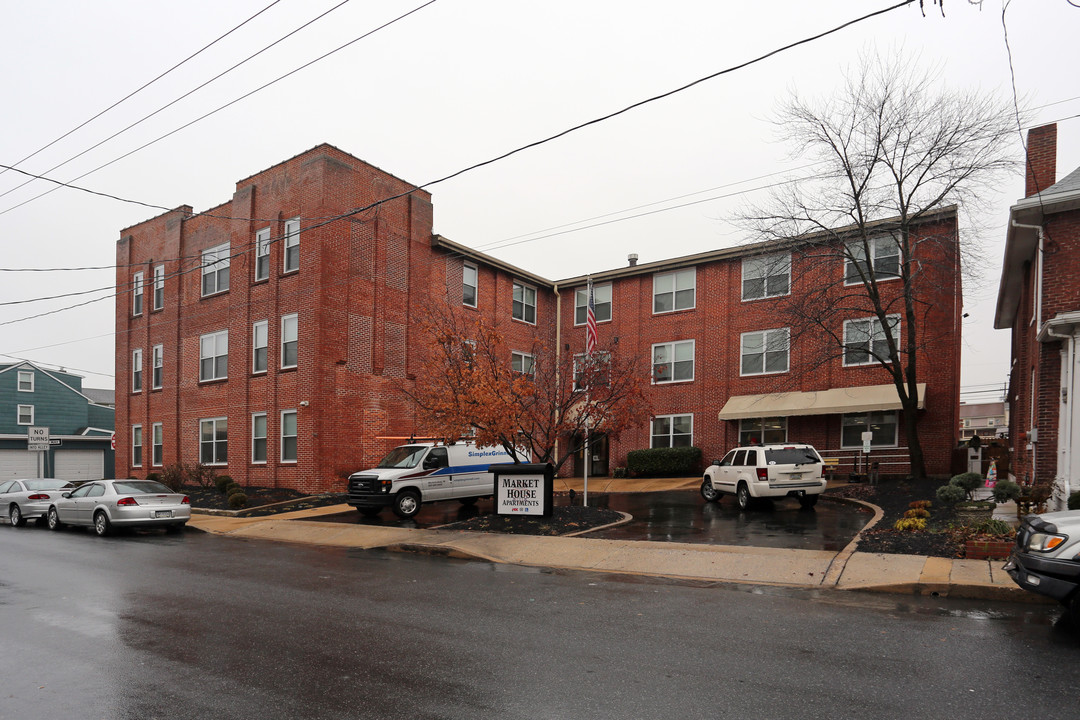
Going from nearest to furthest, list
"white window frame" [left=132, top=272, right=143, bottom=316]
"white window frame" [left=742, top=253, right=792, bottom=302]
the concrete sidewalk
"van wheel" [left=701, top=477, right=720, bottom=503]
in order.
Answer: the concrete sidewalk → "van wheel" [left=701, top=477, right=720, bottom=503] → "white window frame" [left=742, top=253, right=792, bottom=302] → "white window frame" [left=132, top=272, right=143, bottom=316]

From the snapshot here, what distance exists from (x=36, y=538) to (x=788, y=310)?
67.6ft

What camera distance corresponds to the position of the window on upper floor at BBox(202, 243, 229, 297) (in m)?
27.9

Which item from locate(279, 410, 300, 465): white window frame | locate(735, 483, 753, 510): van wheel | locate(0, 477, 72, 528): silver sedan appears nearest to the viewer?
locate(735, 483, 753, 510): van wheel

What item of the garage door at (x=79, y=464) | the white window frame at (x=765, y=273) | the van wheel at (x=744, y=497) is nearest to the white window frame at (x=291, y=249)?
the white window frame at (x=765, y=273)

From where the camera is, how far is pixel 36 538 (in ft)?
55.1

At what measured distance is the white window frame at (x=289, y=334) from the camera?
24.5 m

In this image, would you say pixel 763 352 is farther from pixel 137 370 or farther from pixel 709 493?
pixel 137 370

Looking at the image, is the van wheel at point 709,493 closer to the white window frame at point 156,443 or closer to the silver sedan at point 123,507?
the silver sedan at point 123,507

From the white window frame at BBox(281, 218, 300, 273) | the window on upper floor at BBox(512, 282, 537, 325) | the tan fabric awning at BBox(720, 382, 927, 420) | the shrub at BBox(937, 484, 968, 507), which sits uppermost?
the white window frame at BBox(281, 218, 300, 273)

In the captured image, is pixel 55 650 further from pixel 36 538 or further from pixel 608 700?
pixel 36 538

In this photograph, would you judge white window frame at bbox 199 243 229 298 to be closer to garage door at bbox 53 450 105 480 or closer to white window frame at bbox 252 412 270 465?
white window frame at bbox 252 412 270 465

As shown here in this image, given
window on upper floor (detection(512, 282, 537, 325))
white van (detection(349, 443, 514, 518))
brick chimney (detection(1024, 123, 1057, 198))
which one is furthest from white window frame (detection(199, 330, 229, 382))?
brick chimney (detection(1024, 123, 1057, 198))

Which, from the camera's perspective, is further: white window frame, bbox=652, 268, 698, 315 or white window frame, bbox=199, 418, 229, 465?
white window frame, bbox=652, 268, 698, 315

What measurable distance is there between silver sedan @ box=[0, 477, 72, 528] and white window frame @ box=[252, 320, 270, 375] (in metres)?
6.86
